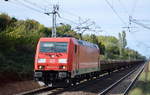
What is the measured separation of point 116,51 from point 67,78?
333 ft

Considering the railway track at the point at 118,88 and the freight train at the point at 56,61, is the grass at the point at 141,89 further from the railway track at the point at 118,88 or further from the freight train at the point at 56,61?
the freight train at the point at 56,61

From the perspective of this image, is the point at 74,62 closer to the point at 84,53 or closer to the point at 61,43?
the point at 61,43

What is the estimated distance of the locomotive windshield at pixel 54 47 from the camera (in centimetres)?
2399

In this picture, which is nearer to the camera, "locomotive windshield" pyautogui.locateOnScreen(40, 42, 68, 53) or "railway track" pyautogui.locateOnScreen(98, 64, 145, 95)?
"railway track" pyautogui.locateOnScreen(98, 64, 145, 95)

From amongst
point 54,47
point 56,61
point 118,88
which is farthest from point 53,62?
point 118,88

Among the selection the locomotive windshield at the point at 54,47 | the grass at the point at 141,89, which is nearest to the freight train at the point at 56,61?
the locomotive windshield at the point at 54,47

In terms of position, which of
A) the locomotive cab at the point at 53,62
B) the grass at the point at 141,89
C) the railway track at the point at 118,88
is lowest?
the railway track at the point at 118,88

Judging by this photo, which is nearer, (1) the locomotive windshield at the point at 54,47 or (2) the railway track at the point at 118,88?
(2) the railway track at the point at 118,88

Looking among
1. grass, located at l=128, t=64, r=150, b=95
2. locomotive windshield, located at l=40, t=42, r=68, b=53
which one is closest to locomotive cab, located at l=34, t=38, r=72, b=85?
locomotive windshield, located at l=40, t=42, r=68, b=53

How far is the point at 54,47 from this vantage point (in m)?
24.1

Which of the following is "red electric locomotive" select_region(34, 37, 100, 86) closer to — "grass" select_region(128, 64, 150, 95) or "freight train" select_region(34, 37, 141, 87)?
"freight train" select_region(34, 37, 141, 87)

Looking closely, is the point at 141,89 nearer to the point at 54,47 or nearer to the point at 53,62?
the point at 53,62

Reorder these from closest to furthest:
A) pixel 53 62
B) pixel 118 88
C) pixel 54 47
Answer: pixel 53 62, pixel 54 47, pixel 118 88

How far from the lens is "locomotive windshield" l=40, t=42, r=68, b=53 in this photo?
24.0 m
